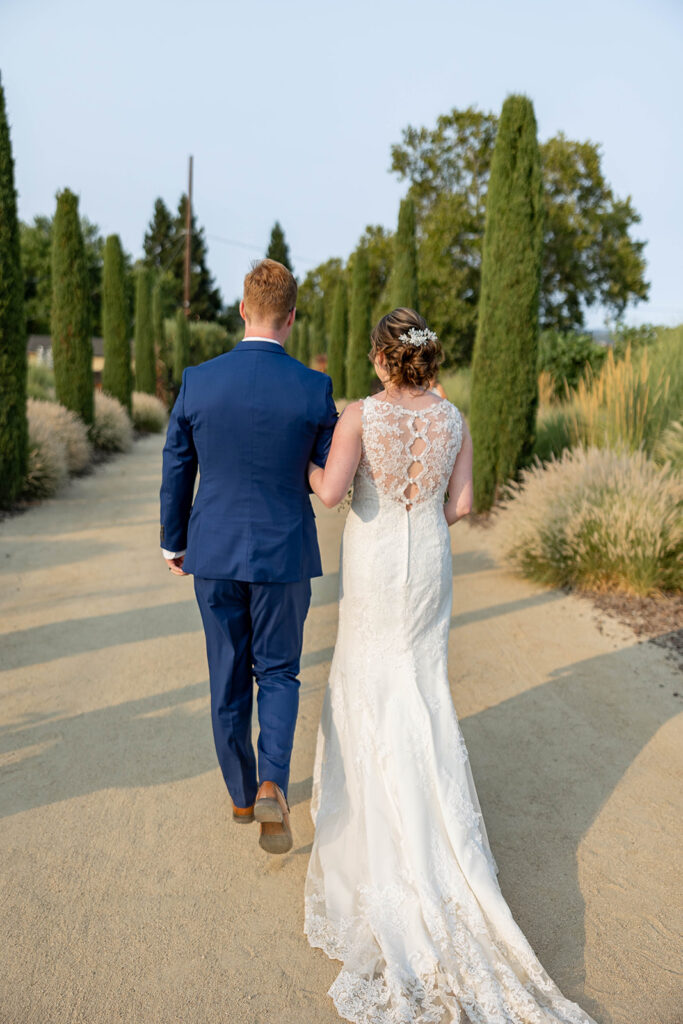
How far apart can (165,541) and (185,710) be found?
5.24ft

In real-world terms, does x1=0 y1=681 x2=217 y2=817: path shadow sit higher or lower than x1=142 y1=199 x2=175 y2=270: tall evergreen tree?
lower

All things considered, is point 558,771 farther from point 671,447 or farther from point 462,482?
point 671,447

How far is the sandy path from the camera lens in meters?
2.37

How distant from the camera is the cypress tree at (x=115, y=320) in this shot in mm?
20578

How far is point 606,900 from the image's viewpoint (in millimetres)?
2836

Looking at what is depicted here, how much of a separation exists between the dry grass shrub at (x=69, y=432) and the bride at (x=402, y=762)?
1119 cm

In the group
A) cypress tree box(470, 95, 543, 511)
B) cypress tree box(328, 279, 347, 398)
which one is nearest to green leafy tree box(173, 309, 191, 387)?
cypress tree box(328, 279, 347, 398)

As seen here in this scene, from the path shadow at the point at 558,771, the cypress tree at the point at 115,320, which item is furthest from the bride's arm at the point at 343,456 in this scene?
the cypress tree at the point at 115,320

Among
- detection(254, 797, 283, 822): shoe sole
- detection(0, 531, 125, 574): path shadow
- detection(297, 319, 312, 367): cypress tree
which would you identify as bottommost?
detection(0, 531, 125, 574): path shadow

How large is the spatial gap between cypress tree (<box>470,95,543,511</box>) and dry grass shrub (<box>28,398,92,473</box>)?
7.15 m

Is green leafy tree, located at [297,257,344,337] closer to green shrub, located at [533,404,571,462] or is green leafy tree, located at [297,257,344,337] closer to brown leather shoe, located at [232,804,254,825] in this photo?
green shrub, located at [533,404,571,462]

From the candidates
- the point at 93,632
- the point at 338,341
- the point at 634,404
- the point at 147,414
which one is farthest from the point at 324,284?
the point at 93,632

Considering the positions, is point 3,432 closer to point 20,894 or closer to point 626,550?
point 626,550

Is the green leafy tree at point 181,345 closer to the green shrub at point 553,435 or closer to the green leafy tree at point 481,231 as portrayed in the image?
the green leafy tree at point 481,231
